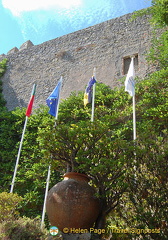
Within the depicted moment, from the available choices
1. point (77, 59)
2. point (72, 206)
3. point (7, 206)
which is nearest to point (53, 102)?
point (7, 206)

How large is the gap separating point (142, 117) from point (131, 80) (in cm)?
102

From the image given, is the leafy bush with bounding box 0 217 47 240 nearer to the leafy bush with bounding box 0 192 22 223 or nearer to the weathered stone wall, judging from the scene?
the leafy bush with bounding box 0 192 22 223

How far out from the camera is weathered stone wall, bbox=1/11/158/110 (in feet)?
30.7

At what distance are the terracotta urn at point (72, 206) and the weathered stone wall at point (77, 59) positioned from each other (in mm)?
5566

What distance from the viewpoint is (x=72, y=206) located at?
3611 millimetres

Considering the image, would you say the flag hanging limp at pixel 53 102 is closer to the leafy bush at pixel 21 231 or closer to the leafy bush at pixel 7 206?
the leafy bush at pixel 7 206

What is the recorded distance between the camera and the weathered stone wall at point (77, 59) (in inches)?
369

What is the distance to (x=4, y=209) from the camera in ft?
14.1

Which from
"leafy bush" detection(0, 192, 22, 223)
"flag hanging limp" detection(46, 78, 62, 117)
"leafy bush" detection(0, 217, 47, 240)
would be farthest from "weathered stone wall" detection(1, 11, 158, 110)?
"leafy bush" detection(0, 217, 47, 240)

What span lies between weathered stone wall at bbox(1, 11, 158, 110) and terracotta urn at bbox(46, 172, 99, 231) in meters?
5.57

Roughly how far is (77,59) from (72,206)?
315 inches

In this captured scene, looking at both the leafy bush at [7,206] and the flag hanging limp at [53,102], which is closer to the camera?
the leafy bush at [7,206]

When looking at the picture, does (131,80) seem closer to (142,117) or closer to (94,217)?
(142,117)

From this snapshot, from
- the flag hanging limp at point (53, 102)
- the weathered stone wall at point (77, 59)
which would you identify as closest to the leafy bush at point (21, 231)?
the flag hanging limp at point (53, 102)
